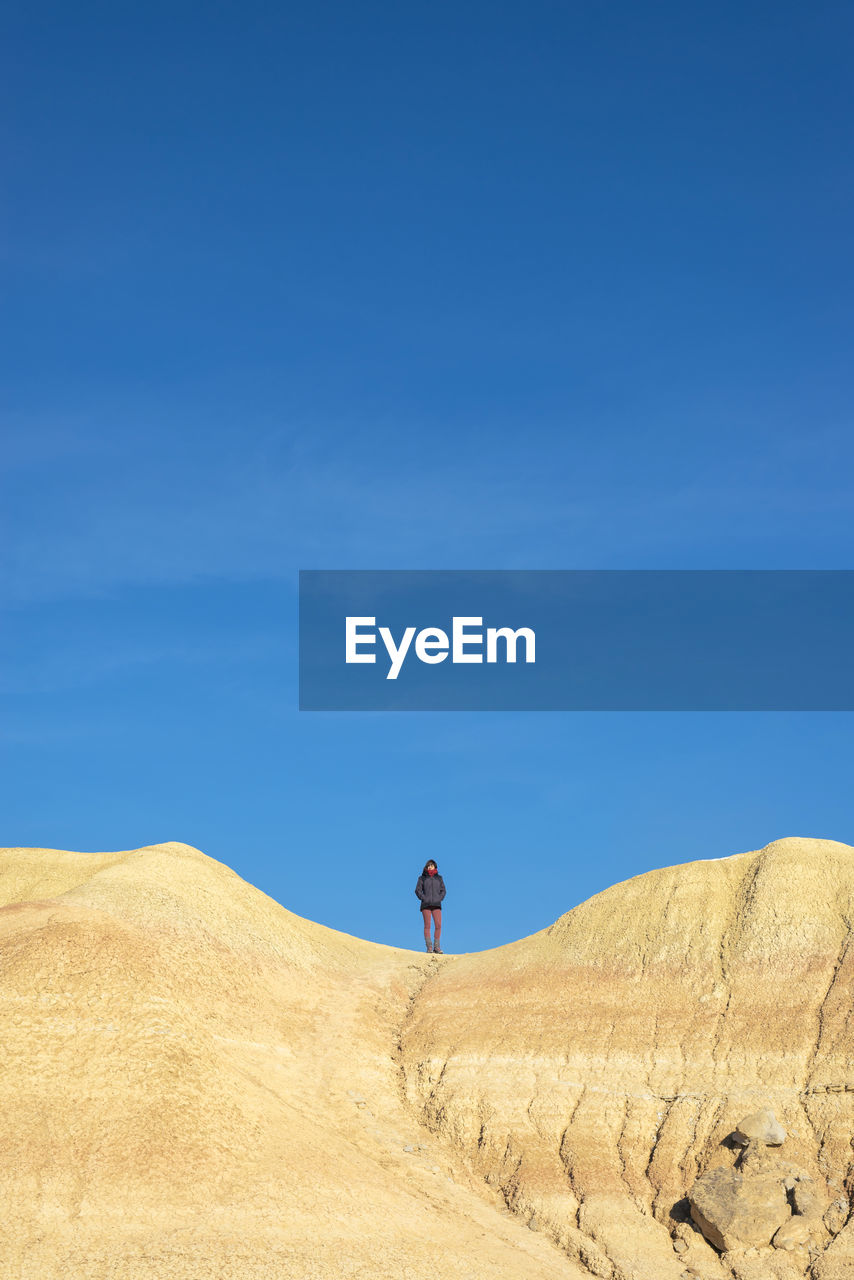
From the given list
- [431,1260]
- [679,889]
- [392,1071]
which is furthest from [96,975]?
[679,889]

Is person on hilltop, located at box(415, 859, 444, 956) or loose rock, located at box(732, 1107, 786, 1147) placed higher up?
person on hilltop, located at box(415, 859, 444, 956)

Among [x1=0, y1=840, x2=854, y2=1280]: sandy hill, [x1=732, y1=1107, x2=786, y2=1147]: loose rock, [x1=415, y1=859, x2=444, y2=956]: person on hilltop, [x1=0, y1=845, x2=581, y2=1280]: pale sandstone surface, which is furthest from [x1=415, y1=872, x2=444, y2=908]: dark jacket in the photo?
[x1=732, y1=1107, x2=786, y2=1147]: loose rock

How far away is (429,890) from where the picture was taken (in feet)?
116

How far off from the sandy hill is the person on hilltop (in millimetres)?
1986

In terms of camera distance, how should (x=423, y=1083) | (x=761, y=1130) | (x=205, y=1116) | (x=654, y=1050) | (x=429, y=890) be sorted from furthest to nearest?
(x=429, y=890)
(x=423, y=1083)
(x=654, y=1050)
(x=761, y=1130)
(x=205, y=1116)

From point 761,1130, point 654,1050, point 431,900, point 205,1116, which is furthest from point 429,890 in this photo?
point 761,1130

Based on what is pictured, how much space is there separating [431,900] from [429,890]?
0.32 meters

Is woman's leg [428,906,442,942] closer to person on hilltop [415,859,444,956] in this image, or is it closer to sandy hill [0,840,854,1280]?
person on hilltop [415,859,444,956]

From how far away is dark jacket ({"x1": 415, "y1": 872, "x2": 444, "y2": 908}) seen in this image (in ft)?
116

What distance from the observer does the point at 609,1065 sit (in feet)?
85.4

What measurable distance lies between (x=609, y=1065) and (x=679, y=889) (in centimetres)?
690

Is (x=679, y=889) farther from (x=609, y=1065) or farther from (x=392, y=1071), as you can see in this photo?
(x=392, y=1071)

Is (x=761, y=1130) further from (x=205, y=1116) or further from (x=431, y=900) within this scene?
(x=431, y=900)

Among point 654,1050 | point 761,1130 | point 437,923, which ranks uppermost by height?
point 437,923
